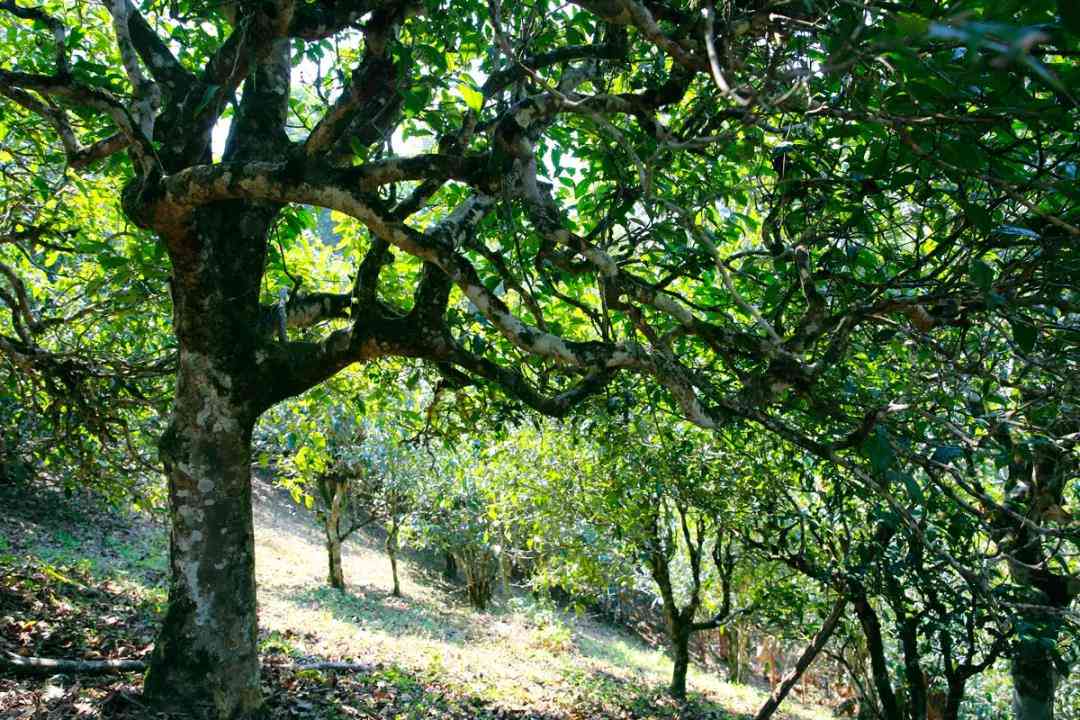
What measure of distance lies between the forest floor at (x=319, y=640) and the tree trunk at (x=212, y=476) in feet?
0.97

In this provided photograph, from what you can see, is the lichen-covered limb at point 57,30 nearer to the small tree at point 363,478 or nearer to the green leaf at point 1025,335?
the green leaf at point 1025,335

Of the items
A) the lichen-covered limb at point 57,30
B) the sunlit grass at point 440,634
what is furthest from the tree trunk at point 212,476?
the sunlit grass at point 440,634

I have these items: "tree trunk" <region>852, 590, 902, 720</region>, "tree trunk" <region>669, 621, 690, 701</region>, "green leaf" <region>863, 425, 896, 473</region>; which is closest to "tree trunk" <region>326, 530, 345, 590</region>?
"tree trunk" <region>669, 621, 690, 701</region>

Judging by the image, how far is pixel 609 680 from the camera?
34.5 ft

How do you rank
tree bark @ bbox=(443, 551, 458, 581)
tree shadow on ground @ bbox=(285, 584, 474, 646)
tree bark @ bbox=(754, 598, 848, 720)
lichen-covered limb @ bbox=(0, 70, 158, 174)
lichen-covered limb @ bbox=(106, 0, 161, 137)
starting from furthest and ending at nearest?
tree bark @ bbox=(443, 551, 458, 581) → tree shadow on ground @ bbox=(285, 584, 474, 646) → tree bark @ bbox=(754, 598, 848, 720) → lichen-covered limb @ bbox=(106, 0, 161, 137) → lichen-covered limb @ bbox=(0, 70, 158, 174)

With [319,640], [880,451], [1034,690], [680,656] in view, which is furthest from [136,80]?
[680,656]

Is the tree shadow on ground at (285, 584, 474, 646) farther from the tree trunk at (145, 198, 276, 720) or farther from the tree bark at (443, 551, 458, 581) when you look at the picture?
the tree trunk at (145, 198, 276, 720)

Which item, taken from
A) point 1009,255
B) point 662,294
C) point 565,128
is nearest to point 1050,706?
point 1009,255

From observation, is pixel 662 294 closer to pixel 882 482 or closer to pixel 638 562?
pixel 882 482

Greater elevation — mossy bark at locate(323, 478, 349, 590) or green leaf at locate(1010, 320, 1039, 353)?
green leaf at locate(1010, 320, 1039, 353)

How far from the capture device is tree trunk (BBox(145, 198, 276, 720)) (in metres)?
3.92

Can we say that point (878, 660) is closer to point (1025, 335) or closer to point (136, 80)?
point (1025, 335)

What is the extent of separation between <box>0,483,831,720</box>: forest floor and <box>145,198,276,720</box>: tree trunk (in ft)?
0.97

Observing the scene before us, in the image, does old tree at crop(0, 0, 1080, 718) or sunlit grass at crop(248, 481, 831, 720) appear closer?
old tree at crop(0, 0, 1080, 718)
